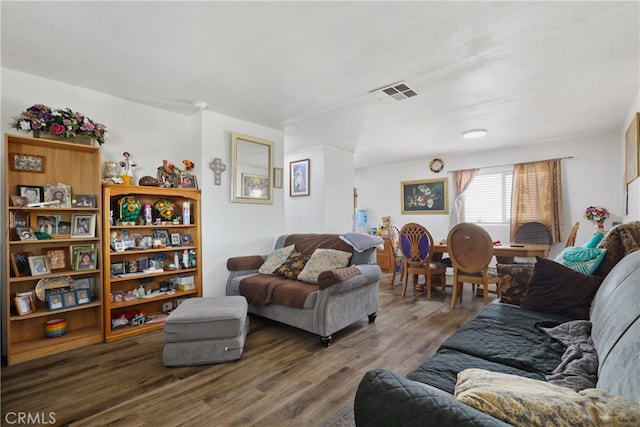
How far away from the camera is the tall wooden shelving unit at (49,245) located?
232 cm

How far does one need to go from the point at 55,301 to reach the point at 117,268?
510mm

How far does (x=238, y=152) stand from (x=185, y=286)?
1.71m

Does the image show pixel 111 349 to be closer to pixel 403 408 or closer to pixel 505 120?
pixel 403 408

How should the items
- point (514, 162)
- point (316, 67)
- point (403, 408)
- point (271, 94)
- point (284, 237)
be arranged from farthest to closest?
point (514, 162) < point (284, 237) < point (271, 94) < point (316, 67) < point (403, 408)

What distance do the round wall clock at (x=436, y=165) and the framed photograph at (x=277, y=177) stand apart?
3465mm

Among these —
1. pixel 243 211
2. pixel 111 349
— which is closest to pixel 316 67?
pixel 243 211

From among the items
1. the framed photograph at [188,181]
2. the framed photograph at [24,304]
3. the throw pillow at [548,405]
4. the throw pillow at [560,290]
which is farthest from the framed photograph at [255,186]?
the throw pillow at [548,405]

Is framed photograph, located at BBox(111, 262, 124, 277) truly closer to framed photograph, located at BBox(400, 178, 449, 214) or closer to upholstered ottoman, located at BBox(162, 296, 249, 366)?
upholstered ottoman, located at BBox(162, 296, 249, 366)

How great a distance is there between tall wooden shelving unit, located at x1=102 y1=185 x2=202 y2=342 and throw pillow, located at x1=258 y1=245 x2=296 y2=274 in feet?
2.35

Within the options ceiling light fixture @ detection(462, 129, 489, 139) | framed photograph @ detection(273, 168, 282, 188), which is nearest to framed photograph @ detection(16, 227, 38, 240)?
framed photograph @ detection(273, 168, 282, 188)

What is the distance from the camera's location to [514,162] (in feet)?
16.8

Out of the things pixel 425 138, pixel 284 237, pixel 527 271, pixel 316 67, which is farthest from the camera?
pixel 425 138

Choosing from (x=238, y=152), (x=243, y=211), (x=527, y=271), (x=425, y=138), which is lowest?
(x=527, y=271)

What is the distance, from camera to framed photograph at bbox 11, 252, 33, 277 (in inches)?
92.0
